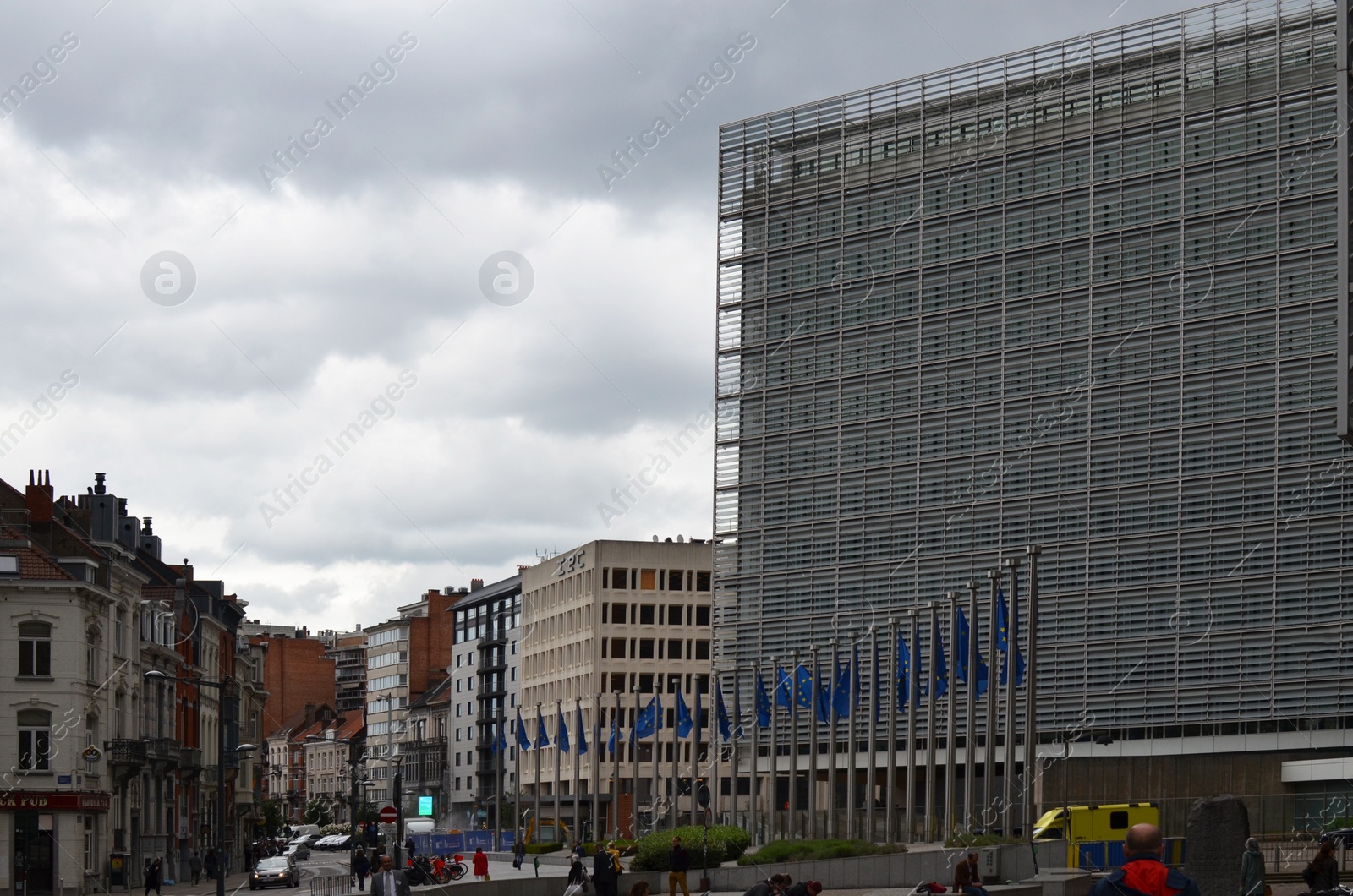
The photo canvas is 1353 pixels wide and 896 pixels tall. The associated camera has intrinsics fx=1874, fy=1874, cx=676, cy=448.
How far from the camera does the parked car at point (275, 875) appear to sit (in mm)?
67312

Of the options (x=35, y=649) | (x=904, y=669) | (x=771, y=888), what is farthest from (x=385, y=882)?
(x=904, y=669)

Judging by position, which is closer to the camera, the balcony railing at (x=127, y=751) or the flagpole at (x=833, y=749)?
the balcony railing at (x=127, y=751)

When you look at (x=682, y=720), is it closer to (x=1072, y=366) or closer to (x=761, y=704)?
(x=761, y=704)

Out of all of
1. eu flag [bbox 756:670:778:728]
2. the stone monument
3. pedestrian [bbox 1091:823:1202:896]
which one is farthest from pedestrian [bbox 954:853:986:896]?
eu flag [bbox 756:670:778:728]

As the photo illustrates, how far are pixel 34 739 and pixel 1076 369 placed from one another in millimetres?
61169

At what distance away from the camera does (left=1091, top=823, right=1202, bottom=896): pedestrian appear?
1216 centimetres

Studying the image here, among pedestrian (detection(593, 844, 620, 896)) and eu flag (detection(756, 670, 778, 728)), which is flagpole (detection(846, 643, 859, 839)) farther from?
pedestrian (detection(593, 844, 620, 896))

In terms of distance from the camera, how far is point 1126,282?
10088cm

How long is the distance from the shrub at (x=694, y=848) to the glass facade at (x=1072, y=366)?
42.0 meters

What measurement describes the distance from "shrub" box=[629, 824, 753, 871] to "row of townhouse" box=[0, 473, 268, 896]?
12572 mm

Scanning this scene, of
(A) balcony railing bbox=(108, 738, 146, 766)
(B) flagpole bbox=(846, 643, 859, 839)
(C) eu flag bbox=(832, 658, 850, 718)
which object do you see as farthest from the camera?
(B) flagpole bbox=(846, 643, 859, 839)

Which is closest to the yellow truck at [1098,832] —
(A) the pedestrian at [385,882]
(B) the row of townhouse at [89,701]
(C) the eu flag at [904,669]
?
(C) the eu flag at [904,669]

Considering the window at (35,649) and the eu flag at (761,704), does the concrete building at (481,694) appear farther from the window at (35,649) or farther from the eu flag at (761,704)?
the window at (35,649)

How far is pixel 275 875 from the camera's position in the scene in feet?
221
